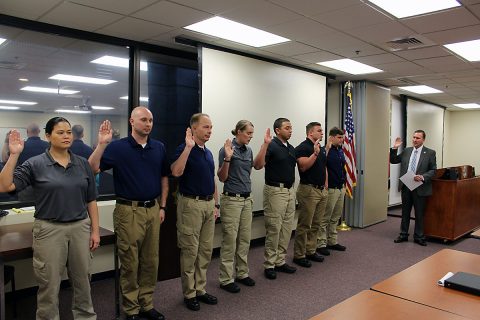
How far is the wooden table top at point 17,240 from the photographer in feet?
8.16

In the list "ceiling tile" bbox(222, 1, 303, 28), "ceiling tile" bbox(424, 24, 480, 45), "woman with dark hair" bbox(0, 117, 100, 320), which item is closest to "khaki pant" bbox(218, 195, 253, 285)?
"woman with dark hair" bbox(0, 117, 100, 320)

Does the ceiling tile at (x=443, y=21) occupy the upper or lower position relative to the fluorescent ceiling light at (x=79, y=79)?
upper

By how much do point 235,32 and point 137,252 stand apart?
2.43m

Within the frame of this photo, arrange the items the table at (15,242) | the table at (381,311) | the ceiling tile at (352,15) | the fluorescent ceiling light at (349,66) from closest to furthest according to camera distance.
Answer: the table at (381,311) → the table at (15,242) → the ceiling tile at (352,15) → the fluorescent ceiling light at (349,66)

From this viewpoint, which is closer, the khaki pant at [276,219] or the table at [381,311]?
the table at [381,311]

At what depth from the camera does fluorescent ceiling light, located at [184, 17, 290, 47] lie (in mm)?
3660

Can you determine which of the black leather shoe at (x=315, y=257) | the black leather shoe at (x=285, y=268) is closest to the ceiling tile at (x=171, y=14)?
the black leather shoe at (x=285, y=268)

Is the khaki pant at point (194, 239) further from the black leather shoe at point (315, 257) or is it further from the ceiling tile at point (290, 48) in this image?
the ceiling tile at point (290, 48)

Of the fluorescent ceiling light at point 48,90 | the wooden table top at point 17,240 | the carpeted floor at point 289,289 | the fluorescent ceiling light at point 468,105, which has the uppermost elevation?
the fluorescent ceiling light at point 468,105

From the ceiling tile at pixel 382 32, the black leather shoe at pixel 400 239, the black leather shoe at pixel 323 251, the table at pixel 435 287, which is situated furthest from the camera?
the black leather shoe at pixel 400 239

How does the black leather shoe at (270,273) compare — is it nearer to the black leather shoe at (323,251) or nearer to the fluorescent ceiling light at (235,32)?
the black leather shoe at (323,251)

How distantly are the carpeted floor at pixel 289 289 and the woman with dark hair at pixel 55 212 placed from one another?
747 millimetres

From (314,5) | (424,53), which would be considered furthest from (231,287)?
(424,53)

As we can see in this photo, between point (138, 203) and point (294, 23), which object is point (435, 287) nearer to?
point (138, 203)
